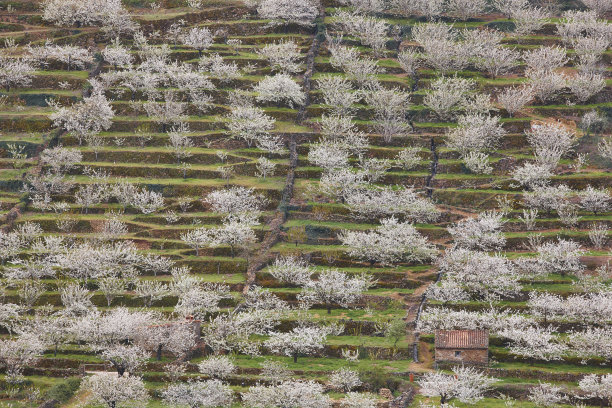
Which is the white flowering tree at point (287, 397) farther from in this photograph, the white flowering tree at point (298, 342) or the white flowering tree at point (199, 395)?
the white flowering tree at point (298, 342)

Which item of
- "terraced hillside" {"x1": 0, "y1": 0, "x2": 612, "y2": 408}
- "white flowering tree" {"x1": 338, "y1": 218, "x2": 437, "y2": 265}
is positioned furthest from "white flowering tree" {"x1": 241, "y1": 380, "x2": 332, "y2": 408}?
"white flowering tree" {"x1": 338, "y1": 218, "x2": 437, "y2": 265}

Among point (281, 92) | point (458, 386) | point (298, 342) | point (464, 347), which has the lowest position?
point (458, 386)

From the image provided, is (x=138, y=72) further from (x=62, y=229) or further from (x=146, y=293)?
(x=146, y=293)

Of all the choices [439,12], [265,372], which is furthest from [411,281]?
[439,12]

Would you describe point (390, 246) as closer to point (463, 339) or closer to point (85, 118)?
point (463, 339)

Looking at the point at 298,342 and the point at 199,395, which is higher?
the point at 298,342

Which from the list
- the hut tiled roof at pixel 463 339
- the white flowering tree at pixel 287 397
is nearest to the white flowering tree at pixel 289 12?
the hut tiled roof at pixel 463 339

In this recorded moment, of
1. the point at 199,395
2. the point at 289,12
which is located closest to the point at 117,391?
the point at 199,395
